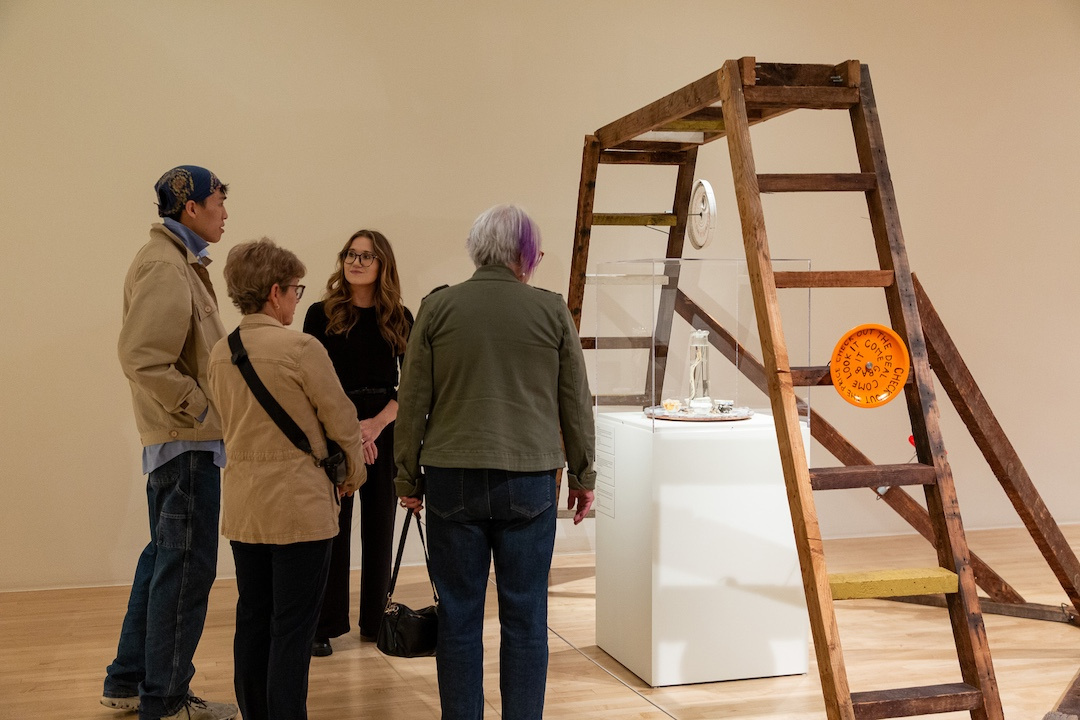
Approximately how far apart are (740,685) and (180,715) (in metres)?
1.93

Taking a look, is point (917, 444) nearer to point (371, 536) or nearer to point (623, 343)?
point (623, 343)

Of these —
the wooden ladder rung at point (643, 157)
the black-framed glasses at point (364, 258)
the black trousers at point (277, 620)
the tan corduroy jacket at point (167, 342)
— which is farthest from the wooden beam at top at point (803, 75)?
the black trousers at point (277, 620)

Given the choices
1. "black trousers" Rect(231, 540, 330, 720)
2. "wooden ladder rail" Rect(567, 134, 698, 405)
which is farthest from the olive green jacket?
"wooden ladder rail" Rect(567, 134, 698, 405)

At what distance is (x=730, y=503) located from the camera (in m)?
3.80

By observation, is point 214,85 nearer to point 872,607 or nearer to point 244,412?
point 244,412

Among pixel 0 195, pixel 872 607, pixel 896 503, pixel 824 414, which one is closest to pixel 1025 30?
pixel 824 414

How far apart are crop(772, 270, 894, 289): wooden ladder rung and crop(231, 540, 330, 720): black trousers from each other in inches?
61.8

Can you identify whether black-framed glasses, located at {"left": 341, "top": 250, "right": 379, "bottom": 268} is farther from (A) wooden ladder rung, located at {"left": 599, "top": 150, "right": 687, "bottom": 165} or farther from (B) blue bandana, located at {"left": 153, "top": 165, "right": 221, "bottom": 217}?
(A) wooden ladder rung, located at {"left": 599, "top": 150, "right": 687, "bottom": 165}

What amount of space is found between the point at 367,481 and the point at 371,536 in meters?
0.23

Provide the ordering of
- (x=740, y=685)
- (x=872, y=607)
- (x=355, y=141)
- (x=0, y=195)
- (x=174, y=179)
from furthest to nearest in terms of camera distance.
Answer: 1. (x=355, y=141)
2. (x=0, y=195)
3. (x=872, y=607)
4. (x=740, y=685)
5. (x=174, y=179)

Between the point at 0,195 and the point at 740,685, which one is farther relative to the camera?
the point at 0,195

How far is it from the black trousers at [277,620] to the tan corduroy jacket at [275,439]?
0.25ft

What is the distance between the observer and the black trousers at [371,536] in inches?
168

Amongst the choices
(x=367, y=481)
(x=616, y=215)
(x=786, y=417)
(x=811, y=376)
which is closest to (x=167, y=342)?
(x=367, y=481)
